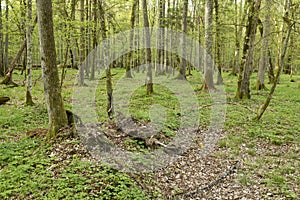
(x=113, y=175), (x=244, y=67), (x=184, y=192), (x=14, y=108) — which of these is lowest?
(x=184, y=192)

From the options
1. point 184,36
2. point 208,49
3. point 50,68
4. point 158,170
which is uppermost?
point 184,36

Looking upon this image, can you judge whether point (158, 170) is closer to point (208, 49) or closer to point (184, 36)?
point (208, 49)

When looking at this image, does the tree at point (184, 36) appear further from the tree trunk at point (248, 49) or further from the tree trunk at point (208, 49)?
the tree trunk at point (248, 49)

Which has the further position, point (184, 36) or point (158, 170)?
point (184, 36)

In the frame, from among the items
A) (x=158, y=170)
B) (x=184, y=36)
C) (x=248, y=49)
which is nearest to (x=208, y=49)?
(x=248, y=49)

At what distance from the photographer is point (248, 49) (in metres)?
11.1

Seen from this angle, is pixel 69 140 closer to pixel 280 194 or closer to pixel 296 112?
pixel 280 194

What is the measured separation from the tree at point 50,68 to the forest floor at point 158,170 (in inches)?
19.6

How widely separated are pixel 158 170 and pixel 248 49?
814 cm

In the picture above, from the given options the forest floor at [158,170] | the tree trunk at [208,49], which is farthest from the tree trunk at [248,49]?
the forest floor at [158,170]

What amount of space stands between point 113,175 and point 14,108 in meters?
6.73

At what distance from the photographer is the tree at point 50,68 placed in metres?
5.53

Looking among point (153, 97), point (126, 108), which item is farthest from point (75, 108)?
point (153, 97)

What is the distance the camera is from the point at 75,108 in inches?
407
